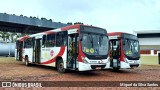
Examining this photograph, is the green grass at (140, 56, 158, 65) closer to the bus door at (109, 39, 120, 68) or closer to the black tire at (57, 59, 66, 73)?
the bus door at (109, 39, 120, 68)

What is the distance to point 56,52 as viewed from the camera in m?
16.7

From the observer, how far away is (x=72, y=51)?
14.7 metres

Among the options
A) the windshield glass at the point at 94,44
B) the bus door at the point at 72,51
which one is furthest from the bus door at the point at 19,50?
the windshield glass at the point at 94,44

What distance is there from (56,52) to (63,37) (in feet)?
4.40

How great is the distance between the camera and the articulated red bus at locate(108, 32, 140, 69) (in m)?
16.9

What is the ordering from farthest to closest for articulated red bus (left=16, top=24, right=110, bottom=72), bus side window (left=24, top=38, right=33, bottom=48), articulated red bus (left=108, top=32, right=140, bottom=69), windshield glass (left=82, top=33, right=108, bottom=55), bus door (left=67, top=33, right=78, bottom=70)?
bus side window (left=24, top=38, right=33, bottom=48) < articulated red bus (left=108, top=32, right=140, bottom=69) < bus door (left=67, top=33, right=78, bottom=70) < windshield glass (left=82, top=33, right=108, bottom=55) < articulated red bus (left=16, top=24, right=110, bottom=72)

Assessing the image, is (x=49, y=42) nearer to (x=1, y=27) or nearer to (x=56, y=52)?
(x=56, y=52)

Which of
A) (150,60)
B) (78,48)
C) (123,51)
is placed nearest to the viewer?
(78,48)

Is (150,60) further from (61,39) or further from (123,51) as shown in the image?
(61,39)

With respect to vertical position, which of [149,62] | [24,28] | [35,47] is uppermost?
[24,28]

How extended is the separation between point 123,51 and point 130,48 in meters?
0.78

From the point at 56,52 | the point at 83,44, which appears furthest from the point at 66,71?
the point at 83,44

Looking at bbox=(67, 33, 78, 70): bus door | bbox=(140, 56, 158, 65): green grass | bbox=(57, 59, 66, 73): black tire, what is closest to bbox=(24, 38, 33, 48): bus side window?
bbox=(57, 59, 66, 73): black tire

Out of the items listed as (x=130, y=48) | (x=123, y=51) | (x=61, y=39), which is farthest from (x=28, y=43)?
(x=130, y=48)
